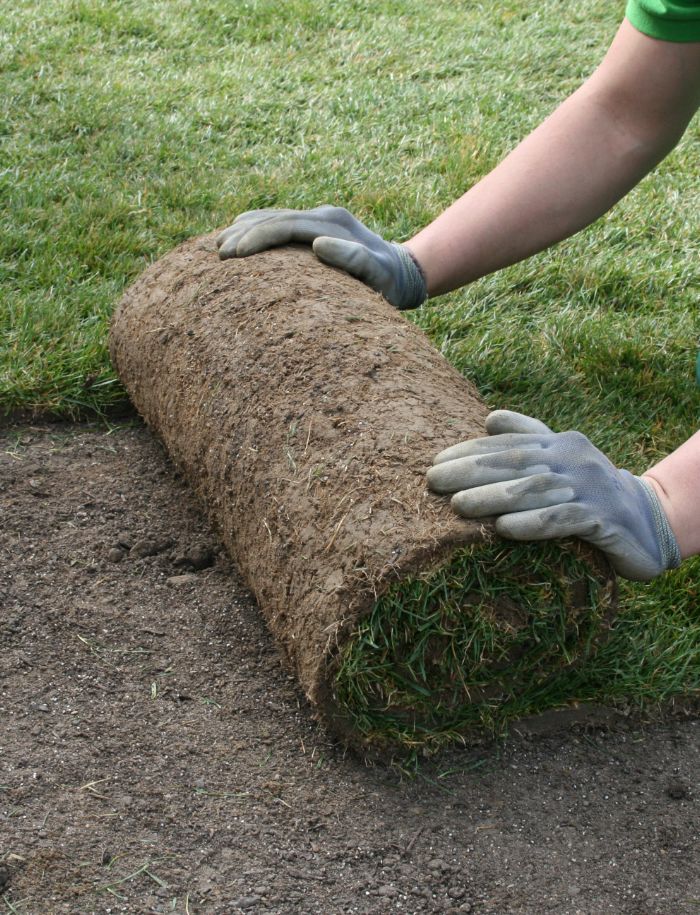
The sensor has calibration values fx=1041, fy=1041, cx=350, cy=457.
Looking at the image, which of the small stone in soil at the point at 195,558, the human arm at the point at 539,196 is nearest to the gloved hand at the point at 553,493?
the small stone in soil at the point at 195,558

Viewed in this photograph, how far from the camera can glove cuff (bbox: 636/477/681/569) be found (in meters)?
2.16

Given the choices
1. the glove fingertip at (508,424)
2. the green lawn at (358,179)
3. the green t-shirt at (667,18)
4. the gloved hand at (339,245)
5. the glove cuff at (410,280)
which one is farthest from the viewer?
the green lawn at (358,179)

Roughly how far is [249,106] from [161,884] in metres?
3.95

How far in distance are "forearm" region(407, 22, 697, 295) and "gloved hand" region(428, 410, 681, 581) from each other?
40.1 inches

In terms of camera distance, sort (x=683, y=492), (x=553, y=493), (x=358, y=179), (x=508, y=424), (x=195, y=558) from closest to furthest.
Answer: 1. (x=553, y=493)
2. (x=508, y=424)
3. (x=683, y=492)
4. (x=195, y=558)
5. (x=358, y=179)

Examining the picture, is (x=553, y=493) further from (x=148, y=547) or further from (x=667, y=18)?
(x=667, y=18)

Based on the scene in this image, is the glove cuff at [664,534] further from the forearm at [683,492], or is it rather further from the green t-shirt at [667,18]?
the green t-shirt at [667,18]

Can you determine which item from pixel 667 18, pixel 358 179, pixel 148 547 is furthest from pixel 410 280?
pixel 358 179

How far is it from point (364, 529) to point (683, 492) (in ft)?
2.41

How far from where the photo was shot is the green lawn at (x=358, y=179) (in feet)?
10.3

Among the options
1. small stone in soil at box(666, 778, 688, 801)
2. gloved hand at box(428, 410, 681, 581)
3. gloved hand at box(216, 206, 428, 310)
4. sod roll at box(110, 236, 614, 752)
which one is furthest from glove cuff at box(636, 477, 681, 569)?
gloved hand at box(216, 206, 428, 310)

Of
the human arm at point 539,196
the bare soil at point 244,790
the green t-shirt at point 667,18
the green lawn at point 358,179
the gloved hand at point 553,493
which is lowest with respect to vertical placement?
the bare soil at point 244,790

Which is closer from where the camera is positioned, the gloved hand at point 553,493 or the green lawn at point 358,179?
the gloved hand at point 553,493

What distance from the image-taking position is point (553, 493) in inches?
77.3
